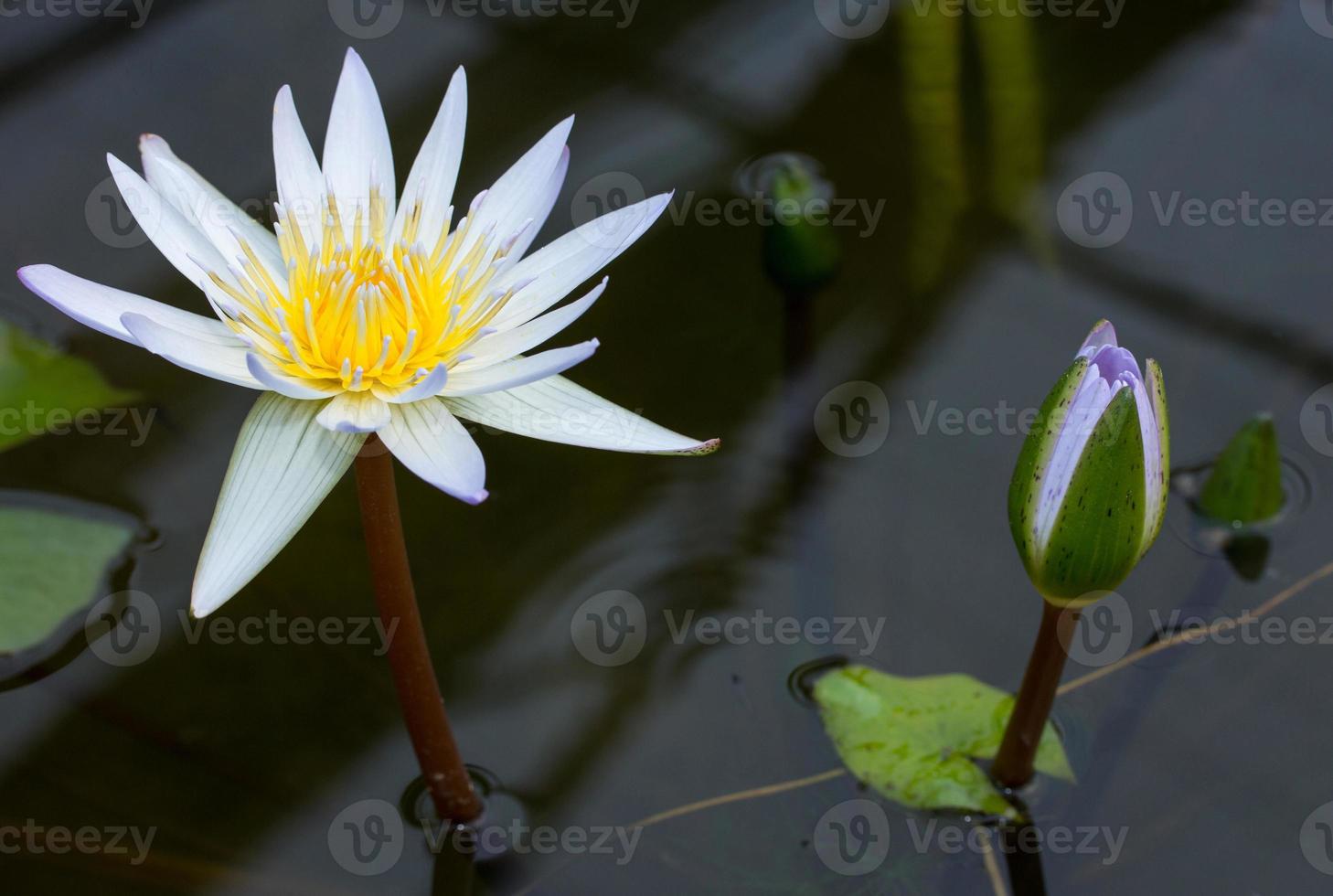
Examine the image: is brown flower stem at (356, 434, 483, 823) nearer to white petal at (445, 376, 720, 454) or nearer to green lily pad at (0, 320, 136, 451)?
white petal at (445, 376, 720, 454)

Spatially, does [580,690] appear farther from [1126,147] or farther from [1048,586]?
[1126,147]

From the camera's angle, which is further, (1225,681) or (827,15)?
(827,15)

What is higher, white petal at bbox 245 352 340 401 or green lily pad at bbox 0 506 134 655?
white petal at bbox 245 352 340 401

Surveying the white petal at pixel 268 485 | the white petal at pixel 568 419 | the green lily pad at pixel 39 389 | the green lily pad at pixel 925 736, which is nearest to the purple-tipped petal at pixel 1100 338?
the white petal at pixel 568 419

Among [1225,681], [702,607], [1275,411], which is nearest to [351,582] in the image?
[702,607]

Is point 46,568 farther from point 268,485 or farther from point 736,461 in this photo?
point 736,461

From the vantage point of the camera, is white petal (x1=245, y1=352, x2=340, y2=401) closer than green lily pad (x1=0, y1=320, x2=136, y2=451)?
Yes

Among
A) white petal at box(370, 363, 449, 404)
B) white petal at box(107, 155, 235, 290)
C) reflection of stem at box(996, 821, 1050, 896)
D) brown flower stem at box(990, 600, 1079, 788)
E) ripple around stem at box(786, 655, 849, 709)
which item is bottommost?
reflection of stem at box(996, 821, 1050, 896)

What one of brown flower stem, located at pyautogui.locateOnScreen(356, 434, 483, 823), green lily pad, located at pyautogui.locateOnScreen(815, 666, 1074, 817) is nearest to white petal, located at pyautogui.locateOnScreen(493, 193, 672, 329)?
brown flower stem, located at pyautogui.locateOnScreen(356, 434, 483, 823)
